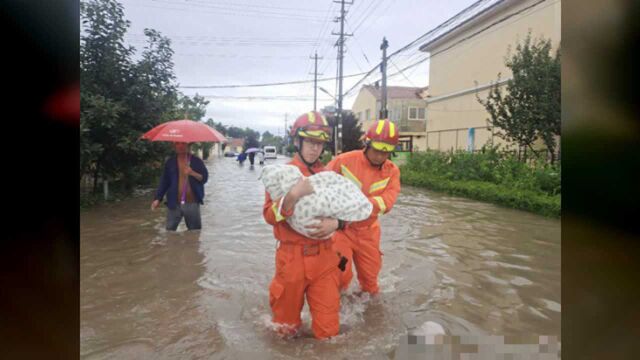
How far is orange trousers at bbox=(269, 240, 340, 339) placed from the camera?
2652 mm

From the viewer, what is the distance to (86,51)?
9.28 m

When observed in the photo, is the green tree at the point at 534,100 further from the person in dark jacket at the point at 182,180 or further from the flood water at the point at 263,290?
the person in dark jacket at the point at 182,180

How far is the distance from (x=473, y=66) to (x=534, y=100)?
1042 cm

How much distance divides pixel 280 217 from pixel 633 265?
1.70 m

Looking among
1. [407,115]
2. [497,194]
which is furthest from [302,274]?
[407,115]

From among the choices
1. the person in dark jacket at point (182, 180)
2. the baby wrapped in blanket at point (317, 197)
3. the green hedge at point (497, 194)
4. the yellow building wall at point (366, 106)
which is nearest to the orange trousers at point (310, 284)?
the baby wrapped in blanket at point (317, 197)

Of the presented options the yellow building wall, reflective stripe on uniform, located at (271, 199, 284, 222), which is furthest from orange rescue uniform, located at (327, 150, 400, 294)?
the yellow building wall

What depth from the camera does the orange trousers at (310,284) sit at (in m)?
2.65

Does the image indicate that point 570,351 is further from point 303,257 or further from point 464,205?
point 464,205

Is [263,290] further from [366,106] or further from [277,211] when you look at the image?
[366,106]

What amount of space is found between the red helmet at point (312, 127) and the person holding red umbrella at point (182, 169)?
3.20m

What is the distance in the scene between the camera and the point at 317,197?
2.54m

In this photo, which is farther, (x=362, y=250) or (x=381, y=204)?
(x=362, y=250)

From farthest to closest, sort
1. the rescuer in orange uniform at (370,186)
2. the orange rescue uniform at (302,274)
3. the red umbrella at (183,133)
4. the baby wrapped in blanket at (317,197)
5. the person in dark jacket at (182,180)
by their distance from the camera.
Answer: the person in dark jacket at (182,180) < the red umbrella at (183,133) < the rescuer in orange uniform at (370,186) < the orange rescue uniform at (302,274) < the baby wrapped in blanket at (317,197)
